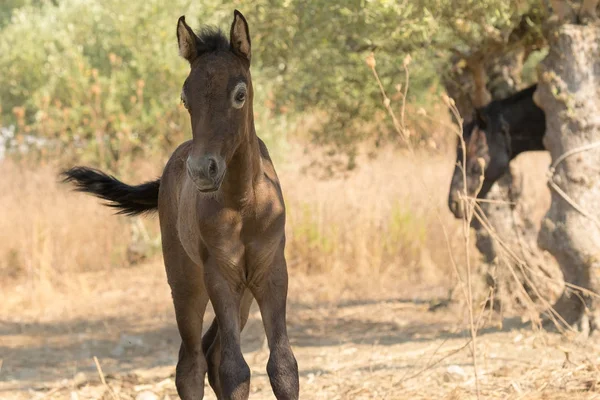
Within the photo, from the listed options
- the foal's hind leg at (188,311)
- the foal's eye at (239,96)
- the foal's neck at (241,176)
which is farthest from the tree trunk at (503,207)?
the foal's eye at (239,96)

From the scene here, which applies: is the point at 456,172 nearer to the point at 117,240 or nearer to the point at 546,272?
the point at 546,272

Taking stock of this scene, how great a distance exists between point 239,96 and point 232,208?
1.91 ft

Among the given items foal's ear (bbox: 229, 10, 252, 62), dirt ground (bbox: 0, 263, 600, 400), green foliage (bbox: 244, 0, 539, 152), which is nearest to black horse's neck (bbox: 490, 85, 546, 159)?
green foliage (bbox: 244, 0, 539, 152)

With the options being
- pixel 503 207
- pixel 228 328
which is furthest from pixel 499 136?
pixel 228 328

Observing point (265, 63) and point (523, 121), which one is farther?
point (265, 63)

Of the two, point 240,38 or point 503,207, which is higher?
point 240,38

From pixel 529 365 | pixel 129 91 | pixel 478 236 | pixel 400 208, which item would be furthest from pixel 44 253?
pixel 529 365

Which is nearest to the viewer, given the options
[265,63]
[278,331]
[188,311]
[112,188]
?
[278,331]

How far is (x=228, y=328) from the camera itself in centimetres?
427

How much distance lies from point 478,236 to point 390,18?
9.25ft

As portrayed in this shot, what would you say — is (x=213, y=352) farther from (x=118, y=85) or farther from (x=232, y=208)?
(x=118, y=85)

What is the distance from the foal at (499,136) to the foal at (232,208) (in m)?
3.73

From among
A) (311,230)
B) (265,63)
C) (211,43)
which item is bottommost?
(311,230)

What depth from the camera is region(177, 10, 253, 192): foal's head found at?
371 cm
